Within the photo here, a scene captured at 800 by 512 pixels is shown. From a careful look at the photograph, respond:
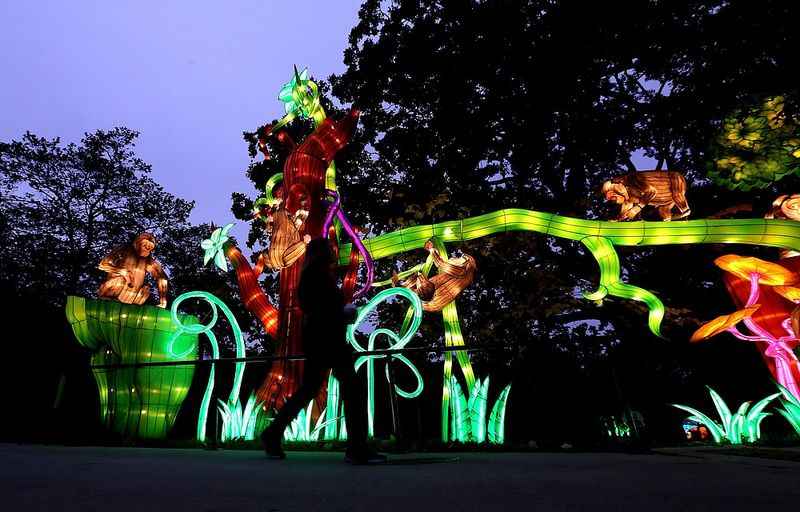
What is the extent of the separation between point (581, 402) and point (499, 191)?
25.6ft

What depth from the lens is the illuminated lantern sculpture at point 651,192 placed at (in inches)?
414

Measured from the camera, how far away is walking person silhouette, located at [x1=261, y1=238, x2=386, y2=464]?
208 inches

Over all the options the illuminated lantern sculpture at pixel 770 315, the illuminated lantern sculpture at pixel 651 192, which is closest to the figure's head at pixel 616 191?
the illuminated lantern sculpture at pixel 651 192

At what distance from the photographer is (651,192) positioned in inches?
414

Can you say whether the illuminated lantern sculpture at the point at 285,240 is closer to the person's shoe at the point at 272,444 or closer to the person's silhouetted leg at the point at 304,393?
the person's shoe at the point at 272,444

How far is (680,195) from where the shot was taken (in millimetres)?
10594

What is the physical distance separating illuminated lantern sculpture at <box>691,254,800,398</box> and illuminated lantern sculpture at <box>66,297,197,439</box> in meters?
7.92

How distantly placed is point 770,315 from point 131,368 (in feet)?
31.7

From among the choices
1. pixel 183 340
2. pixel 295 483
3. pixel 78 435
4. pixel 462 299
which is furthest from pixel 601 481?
pixel 462 299

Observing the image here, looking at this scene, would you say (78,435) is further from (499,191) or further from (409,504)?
(499,191)

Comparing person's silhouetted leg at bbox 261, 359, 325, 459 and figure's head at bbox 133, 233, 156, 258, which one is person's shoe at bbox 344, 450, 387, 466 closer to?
person's silhouetted leg at bbox 261, 359, 325, 459

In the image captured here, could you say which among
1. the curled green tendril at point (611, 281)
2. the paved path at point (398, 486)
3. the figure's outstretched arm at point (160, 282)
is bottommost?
the paved path at point (398, 486)

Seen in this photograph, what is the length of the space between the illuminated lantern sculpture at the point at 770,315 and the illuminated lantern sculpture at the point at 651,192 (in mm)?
1135

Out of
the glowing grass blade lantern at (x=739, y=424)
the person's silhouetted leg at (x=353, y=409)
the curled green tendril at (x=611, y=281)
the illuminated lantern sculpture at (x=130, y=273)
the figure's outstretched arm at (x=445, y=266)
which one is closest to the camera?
A: the person's silhouetted leg at (x=353, y=409)
